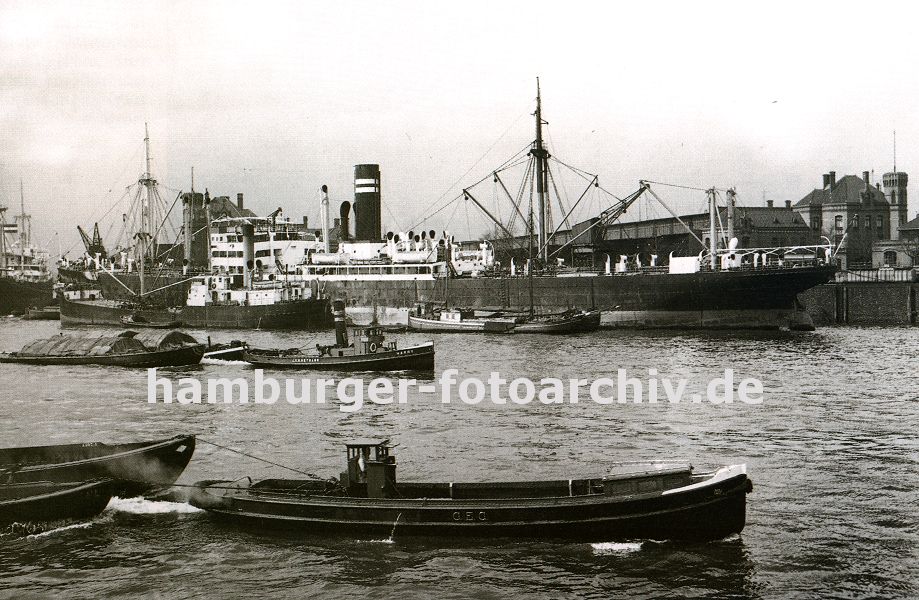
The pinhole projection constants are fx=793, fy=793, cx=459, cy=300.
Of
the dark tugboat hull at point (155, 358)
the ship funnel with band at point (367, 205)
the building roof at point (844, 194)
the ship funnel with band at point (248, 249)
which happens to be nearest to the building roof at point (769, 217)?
the building roof at point (844, 194)

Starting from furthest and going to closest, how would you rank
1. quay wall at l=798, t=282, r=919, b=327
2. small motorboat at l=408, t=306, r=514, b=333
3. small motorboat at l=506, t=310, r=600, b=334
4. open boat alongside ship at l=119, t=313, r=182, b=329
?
open boat alongside ship at l=119, t=313, r=182, b=329
quay wall at l=798, t=282, r=919, b=327
small motorboat at l=408, t=306, r=514, b=333
small motorboat at l=506, t=310, r=600, b=334

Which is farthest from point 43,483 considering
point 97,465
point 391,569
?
point 391,569

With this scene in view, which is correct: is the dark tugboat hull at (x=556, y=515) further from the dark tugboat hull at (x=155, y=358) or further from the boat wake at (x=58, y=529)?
the dark tugboat hull at (x=155, y=358)

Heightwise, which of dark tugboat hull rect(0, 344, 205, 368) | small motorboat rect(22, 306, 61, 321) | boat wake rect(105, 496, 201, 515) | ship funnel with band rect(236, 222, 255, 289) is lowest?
boat wake rect(105, 496, 201, 515)

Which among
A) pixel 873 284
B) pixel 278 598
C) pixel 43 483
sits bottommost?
pixel 278 598

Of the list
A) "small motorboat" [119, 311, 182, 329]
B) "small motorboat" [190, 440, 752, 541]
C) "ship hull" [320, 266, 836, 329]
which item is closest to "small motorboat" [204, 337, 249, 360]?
"ship hull" [320, 266, 836, 329]

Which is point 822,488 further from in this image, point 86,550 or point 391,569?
point 86,550

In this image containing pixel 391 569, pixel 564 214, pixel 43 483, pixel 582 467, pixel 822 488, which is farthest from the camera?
pixel 564 214

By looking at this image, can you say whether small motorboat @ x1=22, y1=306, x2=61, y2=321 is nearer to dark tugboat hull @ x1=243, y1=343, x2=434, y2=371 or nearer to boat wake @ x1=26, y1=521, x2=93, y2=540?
dark tugboat hull @ x1=243, y1=343, x2=434, y2=371
